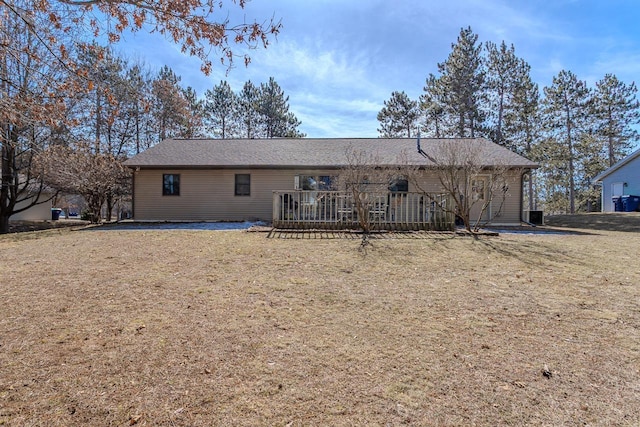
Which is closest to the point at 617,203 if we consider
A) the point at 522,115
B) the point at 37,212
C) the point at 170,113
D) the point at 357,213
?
the point at 522,115

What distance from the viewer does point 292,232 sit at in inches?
359

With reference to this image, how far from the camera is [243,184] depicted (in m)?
14.3

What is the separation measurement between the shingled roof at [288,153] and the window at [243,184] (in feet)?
2.14

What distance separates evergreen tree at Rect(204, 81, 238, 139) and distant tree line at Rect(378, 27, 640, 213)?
44.9 feet

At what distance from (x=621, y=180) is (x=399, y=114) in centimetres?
1672

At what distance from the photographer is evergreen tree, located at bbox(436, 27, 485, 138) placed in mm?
23656

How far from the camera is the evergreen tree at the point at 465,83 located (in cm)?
2366

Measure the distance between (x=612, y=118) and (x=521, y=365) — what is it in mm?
36577

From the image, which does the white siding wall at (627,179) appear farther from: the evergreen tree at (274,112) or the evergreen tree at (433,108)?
the evergreen tree at (274,112)

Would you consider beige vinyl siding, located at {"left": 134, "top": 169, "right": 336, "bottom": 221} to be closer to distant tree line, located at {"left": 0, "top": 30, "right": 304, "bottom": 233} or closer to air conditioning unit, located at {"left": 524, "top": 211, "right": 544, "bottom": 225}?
distant tree line, located at {"left": 0, "top": 30, "right": 304, "bottom": 233}

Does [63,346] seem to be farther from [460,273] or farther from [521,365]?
[460,273]

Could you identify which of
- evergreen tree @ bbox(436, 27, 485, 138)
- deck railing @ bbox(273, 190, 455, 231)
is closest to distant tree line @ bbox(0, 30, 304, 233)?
deck railing @ bbox(273, 190, 455, 231)

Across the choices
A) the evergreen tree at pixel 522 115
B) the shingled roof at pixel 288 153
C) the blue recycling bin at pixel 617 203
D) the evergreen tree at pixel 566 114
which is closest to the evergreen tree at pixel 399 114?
the evergreen tree at pixel 522 115

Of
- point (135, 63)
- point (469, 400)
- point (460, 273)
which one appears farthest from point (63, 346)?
point (135, 63)
